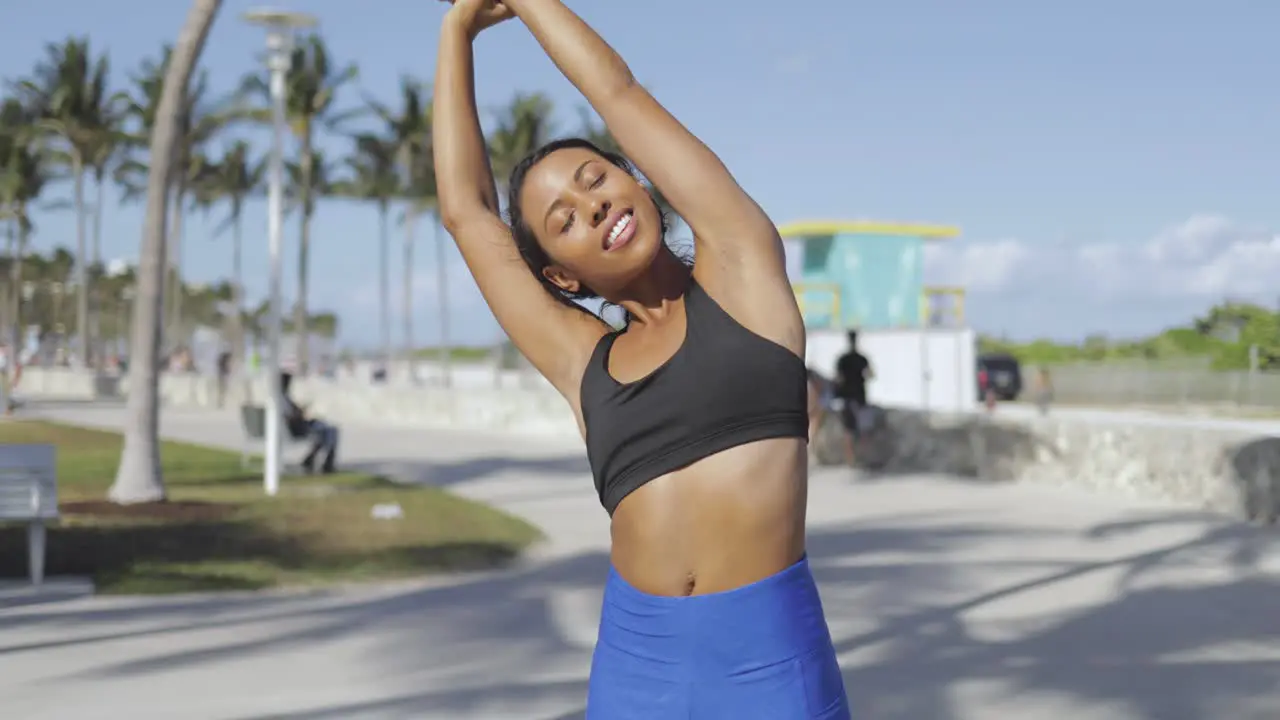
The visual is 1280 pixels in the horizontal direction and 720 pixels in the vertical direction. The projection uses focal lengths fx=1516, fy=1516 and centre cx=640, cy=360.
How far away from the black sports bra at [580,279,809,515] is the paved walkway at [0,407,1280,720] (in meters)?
3.99

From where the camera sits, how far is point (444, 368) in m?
54.1

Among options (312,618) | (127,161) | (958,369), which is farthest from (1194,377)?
(127,161)

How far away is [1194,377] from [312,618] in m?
31.6

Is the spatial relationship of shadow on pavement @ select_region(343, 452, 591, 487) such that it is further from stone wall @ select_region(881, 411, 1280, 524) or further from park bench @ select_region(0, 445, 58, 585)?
park bench @ select_region(0, 445, 58, 585)

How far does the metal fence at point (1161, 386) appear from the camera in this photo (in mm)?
33219

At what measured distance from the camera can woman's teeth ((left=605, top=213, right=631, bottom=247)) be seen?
2.10 meters

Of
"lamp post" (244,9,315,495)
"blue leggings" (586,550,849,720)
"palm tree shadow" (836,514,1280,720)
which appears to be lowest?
"palm tree shadow" (836,514,1280,720)

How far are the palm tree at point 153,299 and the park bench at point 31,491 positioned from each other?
3835 millimetres

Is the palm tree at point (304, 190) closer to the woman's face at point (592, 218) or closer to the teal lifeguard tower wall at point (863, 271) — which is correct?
the teal lifeguard tower wall at point (863, 271)

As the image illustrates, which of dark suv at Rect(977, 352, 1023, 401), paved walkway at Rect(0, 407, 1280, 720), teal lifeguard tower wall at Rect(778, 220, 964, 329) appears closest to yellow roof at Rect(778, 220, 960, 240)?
teal lifeguard tower wall at Rect(778, 220, 964, 329)

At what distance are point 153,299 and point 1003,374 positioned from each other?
110 feet

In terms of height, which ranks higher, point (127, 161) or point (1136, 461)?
point (127, 161)

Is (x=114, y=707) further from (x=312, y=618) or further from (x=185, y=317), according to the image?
(x=185, y=317)

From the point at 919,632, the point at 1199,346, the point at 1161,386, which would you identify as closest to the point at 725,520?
the point at 919,632
